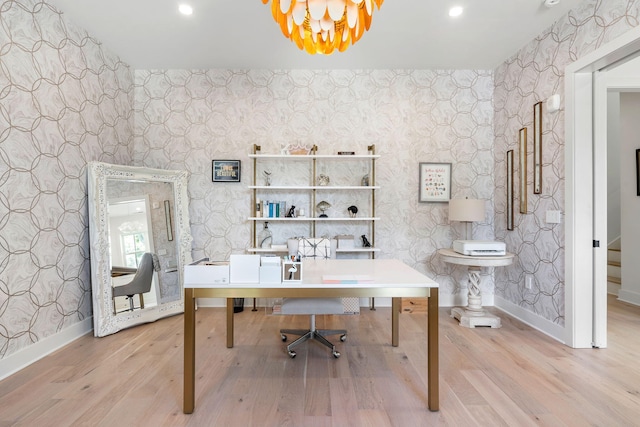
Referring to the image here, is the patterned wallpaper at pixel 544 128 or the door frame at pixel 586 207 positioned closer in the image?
the patterned wallpaper at pixel 544 128

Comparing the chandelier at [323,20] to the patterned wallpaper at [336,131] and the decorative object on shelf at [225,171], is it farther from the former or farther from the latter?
the decorative object on shelf at [225,171]

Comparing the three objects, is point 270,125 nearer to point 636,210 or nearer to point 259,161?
point 259,161

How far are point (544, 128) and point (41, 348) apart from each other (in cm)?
471

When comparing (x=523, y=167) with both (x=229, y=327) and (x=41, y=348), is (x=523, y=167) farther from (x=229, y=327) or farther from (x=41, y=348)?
(x=41, y=348)

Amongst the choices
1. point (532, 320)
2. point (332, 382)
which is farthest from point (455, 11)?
point (332, 382)

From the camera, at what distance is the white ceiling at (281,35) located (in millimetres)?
2676

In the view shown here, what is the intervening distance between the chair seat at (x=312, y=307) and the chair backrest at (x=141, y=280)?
177 centimetres

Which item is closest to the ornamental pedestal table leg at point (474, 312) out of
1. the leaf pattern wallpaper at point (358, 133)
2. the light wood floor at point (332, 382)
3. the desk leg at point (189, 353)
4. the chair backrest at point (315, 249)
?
the light wood floor at point (332, 382)

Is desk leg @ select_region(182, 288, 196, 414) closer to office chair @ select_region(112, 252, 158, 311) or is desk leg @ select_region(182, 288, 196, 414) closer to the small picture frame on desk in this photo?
the small picture frame on desk

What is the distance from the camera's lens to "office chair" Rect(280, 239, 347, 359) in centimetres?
236

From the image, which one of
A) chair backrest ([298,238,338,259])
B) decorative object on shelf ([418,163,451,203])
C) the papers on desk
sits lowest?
the papers on desk

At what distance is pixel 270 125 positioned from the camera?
386 cm

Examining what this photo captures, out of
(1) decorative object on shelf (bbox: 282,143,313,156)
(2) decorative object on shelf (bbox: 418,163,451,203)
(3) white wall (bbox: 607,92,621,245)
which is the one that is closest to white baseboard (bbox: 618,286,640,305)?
(3) white wall (bbox: 607,92,621,245)

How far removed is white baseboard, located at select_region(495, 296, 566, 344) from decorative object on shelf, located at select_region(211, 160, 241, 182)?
3.43m
